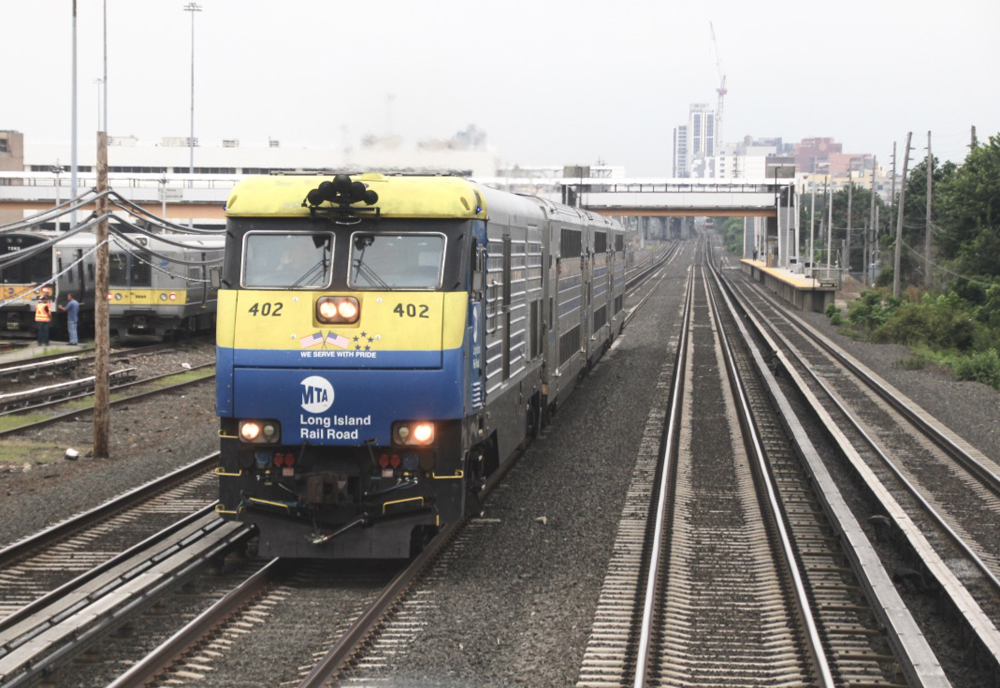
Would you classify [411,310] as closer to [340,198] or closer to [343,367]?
[343,367]

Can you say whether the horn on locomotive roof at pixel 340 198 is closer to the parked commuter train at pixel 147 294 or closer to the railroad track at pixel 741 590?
the railroad track at pixel 741 590

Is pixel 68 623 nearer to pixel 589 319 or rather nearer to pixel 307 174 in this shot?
pixel 307 174

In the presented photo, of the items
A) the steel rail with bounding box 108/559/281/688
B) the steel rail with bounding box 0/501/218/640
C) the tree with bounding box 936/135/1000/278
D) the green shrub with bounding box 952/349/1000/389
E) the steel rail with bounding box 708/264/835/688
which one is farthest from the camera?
the tree with bounding box 936/135/1000/278

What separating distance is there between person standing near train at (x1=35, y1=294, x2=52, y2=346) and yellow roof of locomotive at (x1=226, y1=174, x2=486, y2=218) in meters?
20.5

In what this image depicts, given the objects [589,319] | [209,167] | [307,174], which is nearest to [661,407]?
[589,319]

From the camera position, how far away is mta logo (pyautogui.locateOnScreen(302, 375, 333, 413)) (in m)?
10.1

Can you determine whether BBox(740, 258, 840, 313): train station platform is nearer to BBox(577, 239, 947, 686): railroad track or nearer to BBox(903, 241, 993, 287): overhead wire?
BBox(903, 241, 993, 287): overhead wire

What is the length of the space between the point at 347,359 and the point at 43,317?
846 inches

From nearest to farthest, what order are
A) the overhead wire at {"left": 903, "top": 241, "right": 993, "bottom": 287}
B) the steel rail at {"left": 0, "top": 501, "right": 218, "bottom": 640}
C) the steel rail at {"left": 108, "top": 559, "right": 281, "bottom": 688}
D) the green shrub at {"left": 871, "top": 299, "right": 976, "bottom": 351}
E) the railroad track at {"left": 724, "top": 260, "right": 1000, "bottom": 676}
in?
the steel rail at {"left": 108, "top": 559, "right": 281, "bottom": 688}, the steel rail at {"left": 0, "top": 501, "right": 218, "bottom": 640}, the railroad track at {"left": 724, "top": 260, "right": 1000, "bottom": 676}, the green shrub at {"left": 871, "top": 299, "right": 976, "bottom": 351}, the overhead wire at {"left": 903, "top": 241, "right": 993, "bottom": 287}

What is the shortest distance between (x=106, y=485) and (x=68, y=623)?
6147 mm

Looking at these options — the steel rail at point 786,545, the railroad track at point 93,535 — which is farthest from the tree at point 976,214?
the railroad track at point 93,535

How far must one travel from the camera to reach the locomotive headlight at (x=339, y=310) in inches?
400

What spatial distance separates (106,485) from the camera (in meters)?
14.4

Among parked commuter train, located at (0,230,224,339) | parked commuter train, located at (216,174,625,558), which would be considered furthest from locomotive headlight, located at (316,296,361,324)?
parked commuter train, located at (0,230,224,339)
